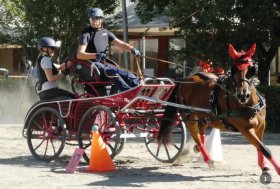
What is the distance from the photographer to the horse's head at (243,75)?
849 cm

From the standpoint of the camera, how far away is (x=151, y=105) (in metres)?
10.4

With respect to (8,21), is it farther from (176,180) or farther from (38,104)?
(176,180)

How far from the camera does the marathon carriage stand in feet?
32.7

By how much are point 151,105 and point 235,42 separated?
6.91m

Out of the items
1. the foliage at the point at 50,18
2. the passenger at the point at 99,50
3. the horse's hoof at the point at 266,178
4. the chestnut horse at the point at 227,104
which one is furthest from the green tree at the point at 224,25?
the horse's hoof at the point at 266,178

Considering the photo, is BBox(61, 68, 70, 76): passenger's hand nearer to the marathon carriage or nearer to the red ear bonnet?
the marathon carriage

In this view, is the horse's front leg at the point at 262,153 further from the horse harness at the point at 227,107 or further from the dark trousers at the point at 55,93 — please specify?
the dark trousers at the point at 55,93

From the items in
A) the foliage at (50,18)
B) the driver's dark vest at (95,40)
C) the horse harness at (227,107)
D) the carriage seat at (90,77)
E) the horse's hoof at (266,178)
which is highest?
the foliage at (50,18)

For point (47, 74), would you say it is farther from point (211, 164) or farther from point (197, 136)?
point (211, 164)

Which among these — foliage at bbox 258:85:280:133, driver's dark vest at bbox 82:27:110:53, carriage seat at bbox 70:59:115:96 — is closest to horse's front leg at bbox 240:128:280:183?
carriage seat at bbox 70:59:115:96

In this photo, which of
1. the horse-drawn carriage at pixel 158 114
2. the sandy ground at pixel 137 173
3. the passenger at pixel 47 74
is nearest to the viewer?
the sandy ground at pixel 137 173

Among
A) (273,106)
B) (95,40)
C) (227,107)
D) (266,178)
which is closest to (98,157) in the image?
(95,40)

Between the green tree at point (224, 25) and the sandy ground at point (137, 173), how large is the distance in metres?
5.00

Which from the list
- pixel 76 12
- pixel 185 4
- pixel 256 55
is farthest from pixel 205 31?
pixel 76 12
